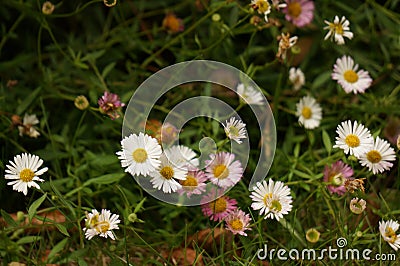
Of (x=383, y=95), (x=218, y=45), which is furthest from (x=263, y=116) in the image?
(x=383, y=95)

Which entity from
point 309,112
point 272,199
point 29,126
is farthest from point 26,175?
point 309,112

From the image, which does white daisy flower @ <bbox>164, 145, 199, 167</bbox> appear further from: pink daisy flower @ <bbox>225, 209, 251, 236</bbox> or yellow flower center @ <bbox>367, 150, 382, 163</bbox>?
yellow flower center @ <bbox>367, 150, 382, 163</bbox>

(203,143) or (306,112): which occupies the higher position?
(306,112)

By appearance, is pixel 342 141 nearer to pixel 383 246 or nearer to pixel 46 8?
pixel 383 246

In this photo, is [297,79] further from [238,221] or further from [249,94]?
[238,221]

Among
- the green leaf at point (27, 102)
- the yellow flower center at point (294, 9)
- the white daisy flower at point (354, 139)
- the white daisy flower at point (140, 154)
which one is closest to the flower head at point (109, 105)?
the white daisy flower at point (140, 154)

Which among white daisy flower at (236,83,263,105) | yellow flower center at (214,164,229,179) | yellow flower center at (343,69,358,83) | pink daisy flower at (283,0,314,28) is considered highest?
pink daisy flower at (283,0,314,28)

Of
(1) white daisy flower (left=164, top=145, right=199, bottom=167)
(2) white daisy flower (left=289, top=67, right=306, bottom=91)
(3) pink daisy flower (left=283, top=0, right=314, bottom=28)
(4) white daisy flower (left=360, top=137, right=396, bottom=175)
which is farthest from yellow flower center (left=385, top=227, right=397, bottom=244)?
(3) pink daisy flower (left=283, top=0, right=314, bottom=28)

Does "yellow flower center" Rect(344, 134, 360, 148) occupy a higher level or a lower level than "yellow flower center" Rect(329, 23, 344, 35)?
lower
